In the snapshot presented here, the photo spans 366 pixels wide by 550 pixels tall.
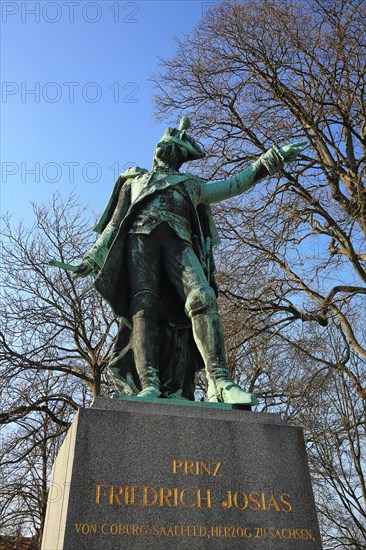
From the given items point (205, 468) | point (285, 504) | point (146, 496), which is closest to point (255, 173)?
point (205, 468)

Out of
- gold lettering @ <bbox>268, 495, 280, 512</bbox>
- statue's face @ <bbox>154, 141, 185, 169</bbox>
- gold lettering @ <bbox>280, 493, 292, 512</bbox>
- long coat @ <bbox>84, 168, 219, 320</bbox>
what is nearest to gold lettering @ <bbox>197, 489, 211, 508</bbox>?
gold lettering @ <bbox>268, 495, 280, 512</bbox>

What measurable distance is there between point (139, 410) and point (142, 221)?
200 cm

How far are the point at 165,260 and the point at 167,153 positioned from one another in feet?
4.35

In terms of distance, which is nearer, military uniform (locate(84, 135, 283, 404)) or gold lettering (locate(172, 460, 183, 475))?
gold lettering (locate(172, 460, 183, 475))

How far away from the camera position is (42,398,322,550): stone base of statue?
3.33 m

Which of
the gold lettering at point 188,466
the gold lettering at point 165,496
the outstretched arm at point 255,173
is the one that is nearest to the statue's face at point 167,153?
the outstretched arm at point 255,173

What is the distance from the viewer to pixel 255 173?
5.58 m

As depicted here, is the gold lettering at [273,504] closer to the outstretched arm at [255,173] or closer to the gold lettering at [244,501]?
the gold lettering at [244,501]

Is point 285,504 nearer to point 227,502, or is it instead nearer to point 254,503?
point 254,503

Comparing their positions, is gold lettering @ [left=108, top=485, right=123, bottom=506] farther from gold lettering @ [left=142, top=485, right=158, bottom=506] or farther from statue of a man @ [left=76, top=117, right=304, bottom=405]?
statue of a man @ [left=76, top=117, right=304, bottom=405]

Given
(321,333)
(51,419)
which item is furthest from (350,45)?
(51,419)

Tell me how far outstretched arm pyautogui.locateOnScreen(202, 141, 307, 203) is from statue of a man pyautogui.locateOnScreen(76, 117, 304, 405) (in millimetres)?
10

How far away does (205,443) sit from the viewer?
3.82m

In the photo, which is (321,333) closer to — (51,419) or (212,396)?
(51,419)
